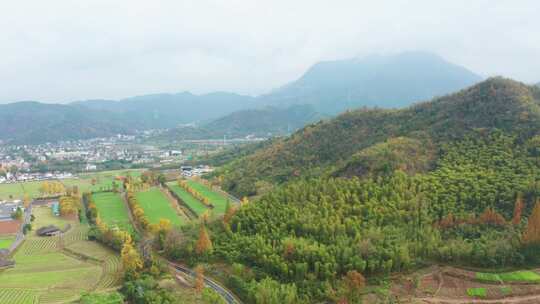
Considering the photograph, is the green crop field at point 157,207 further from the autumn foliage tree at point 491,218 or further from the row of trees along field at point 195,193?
the autumn foliage tree at point 491,218

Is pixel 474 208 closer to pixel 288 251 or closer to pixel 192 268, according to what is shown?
pixel 288 251

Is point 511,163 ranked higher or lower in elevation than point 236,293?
higher

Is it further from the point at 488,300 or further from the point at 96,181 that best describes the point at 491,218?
the point at 96,181

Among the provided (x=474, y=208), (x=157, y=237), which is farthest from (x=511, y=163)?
(x=157, y=237)

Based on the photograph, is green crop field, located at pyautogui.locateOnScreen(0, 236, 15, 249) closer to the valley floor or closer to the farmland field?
the farmland field

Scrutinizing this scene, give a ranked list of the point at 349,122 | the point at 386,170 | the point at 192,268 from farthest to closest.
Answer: the point at 349,122, the point at 386,170, the point at 192,268

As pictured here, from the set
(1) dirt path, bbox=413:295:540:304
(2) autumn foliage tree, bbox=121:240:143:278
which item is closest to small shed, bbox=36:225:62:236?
(2) autumn foliage tree, bbox=121:240:143:278
